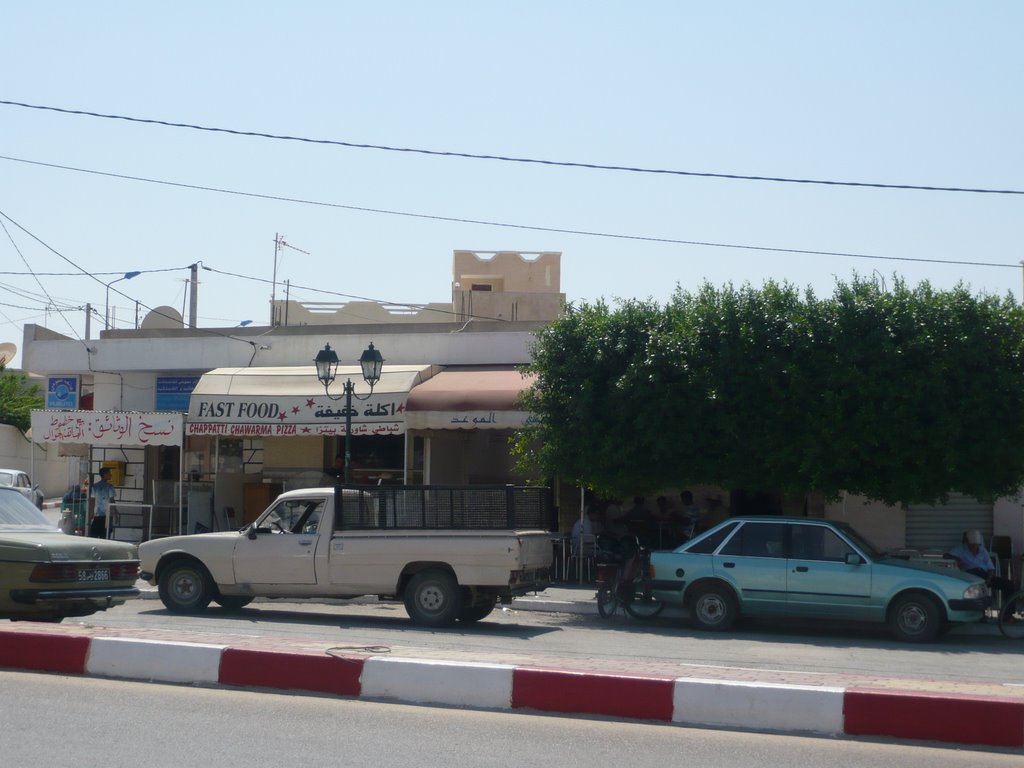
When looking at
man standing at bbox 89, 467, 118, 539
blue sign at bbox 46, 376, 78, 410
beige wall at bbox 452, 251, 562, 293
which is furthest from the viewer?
beige wall at bbox 452, 251, 562, 293

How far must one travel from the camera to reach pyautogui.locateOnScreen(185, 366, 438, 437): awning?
825 inches

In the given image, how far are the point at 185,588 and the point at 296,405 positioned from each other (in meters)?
6.68

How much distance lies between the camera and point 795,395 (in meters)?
16.8

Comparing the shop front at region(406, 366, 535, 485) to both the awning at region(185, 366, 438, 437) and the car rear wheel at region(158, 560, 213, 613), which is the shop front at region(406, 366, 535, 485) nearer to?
the awning at region(185, 366, 438, 437)

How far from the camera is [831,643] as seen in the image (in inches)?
566

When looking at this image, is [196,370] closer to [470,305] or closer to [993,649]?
[470,305]

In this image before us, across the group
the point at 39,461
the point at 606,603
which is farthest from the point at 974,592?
the point at 39,461

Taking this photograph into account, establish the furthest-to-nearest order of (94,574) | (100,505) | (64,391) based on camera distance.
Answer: (64,391) < (100,505) < (94,574)

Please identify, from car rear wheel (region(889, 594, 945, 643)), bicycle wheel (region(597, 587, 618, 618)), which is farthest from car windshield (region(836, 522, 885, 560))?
bicycle wheel (region(597, 587, 618, 618))

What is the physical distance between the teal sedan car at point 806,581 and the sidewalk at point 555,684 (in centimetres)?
561

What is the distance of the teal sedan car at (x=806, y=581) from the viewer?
47.4 ft

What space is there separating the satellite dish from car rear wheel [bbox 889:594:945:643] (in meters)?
23.1

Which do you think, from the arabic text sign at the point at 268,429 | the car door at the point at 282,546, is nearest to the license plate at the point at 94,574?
the car door at the point at 282,546

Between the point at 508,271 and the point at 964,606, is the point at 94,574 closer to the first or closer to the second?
the point at 964,606
